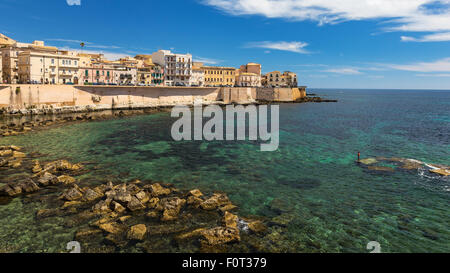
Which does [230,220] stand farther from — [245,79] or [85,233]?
[245,79]

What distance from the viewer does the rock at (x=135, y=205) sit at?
45.0ft

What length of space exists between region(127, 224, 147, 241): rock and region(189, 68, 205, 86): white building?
Result: 82.2m

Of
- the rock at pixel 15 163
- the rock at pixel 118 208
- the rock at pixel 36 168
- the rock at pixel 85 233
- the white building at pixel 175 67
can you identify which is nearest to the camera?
the rock at pixel 85 233

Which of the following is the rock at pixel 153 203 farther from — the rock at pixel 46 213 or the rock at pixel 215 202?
the rock at pixel 46 213

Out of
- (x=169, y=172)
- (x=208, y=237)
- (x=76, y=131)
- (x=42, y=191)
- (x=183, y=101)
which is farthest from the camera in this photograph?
(x=183, y=101)

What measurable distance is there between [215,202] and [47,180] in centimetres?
1037

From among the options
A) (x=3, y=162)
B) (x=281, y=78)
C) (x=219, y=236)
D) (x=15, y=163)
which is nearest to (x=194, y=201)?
(x=219, y=236)

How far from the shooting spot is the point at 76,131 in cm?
3497

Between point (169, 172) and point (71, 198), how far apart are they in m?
6.86

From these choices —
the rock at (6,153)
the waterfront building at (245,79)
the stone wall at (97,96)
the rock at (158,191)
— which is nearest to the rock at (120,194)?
the rock at (158,191)

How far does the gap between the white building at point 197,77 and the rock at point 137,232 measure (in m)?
82.2
